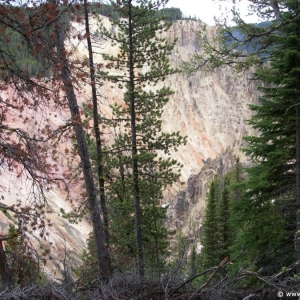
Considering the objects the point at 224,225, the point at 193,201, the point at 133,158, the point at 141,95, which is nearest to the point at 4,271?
the point at 133,158

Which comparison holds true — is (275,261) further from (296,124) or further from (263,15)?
(263,15)

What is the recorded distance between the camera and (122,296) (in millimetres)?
3479

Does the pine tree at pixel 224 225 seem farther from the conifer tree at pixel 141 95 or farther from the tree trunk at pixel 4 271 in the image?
the tree trunk at pixel 4 271

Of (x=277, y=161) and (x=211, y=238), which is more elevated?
(x=277, y=161)

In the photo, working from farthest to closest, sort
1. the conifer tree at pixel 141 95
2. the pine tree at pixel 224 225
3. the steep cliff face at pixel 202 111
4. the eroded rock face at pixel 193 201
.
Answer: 1. the steep cliff face at pixel 202 111
2. the eroded rock face at pixel 193 201
3. the pine tree at pixel 224 225
4. the conifer tree at pixel 141 95

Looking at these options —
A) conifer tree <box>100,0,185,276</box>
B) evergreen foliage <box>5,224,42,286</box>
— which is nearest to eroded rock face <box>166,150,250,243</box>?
conifer tree <box>100,0,185,276</box>

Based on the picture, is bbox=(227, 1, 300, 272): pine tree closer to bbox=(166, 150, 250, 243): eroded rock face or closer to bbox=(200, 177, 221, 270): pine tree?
bbox=(200, 177, 221, 270): pine tree

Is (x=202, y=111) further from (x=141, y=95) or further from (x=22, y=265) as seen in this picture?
(x=22, y=265)

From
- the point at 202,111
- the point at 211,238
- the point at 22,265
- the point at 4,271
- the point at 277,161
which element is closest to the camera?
the point at 22,265

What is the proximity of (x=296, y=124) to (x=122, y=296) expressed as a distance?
532cm

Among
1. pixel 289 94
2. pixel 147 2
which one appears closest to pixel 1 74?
pixel 289 94

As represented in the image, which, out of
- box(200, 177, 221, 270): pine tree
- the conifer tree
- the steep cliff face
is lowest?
box(200, 177, 221, 270): pine tree

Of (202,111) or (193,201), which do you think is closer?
(193,201)

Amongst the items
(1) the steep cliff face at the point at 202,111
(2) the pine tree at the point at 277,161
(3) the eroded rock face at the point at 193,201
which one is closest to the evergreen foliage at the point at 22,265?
(2) the pine tree at the point at 277,161
